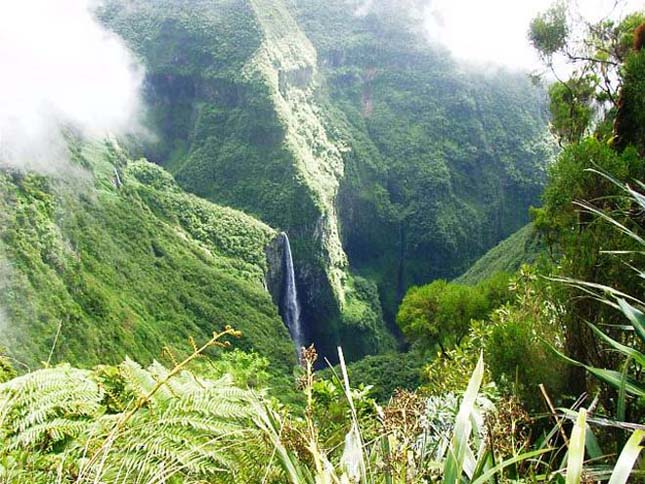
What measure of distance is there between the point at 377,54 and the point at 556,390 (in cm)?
11304

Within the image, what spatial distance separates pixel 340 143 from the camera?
89812 millimetres

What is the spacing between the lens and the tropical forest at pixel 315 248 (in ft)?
5.80

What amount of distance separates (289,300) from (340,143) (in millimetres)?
33340

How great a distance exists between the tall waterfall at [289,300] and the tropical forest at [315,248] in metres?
0.28

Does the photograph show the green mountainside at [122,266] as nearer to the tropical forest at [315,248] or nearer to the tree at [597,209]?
the tropical forest at [315,248]

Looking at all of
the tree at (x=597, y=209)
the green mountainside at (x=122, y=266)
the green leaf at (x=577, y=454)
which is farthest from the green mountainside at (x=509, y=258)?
the green leaf at (x=577, y=454)

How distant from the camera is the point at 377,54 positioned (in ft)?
361

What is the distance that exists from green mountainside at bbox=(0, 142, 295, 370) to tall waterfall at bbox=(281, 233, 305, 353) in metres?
3.50

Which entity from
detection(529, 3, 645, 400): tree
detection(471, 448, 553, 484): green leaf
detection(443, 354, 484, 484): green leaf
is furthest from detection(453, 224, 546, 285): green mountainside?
detection(471, 448, 553, 484): green leaf

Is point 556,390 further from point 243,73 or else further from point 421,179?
point 421,179

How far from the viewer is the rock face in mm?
70812

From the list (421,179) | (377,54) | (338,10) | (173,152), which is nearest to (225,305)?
(173,152)

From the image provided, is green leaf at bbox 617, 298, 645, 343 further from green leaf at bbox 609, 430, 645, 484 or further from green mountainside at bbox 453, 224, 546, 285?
green mountainside at bbox 453, 224, 546, 285

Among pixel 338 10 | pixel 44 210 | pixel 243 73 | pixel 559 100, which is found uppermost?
pixel 338 10
